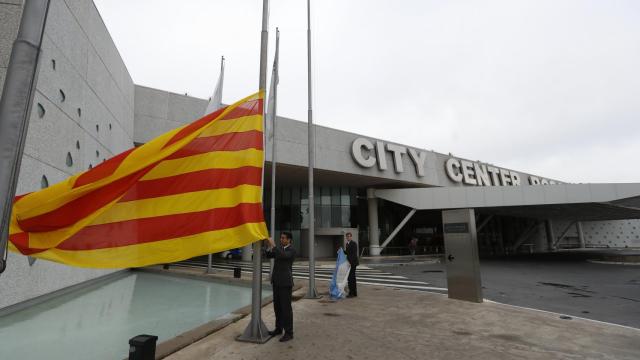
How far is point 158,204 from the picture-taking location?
4434 millimetres

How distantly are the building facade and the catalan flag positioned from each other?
4.54 meters

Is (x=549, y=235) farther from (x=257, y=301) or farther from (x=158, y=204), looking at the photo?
(x=158, y=204)

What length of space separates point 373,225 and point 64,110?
26.1 meters

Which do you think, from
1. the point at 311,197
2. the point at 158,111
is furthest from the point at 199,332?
the point at 158,111

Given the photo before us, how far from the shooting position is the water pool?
6.12 metres

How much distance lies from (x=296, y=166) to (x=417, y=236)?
19800 mm

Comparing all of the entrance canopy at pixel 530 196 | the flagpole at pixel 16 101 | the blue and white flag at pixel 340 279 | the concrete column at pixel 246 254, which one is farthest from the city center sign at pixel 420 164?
the flagpole at pixel 16 101

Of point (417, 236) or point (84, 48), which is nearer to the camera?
point (84, 48)

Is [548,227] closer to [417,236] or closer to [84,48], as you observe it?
[417,236]

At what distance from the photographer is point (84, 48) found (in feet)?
44.8

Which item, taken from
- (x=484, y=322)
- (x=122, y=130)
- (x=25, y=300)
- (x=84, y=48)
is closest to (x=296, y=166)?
(x=122, y=130)

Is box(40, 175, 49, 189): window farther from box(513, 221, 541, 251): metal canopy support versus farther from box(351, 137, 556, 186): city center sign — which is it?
box(513, 221, 541, 251): metal canopy support

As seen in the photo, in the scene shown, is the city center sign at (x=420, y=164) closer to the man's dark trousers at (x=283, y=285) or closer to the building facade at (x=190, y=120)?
the building facade at (x=190, y=120)

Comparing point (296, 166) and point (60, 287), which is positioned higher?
point (296, 166)
